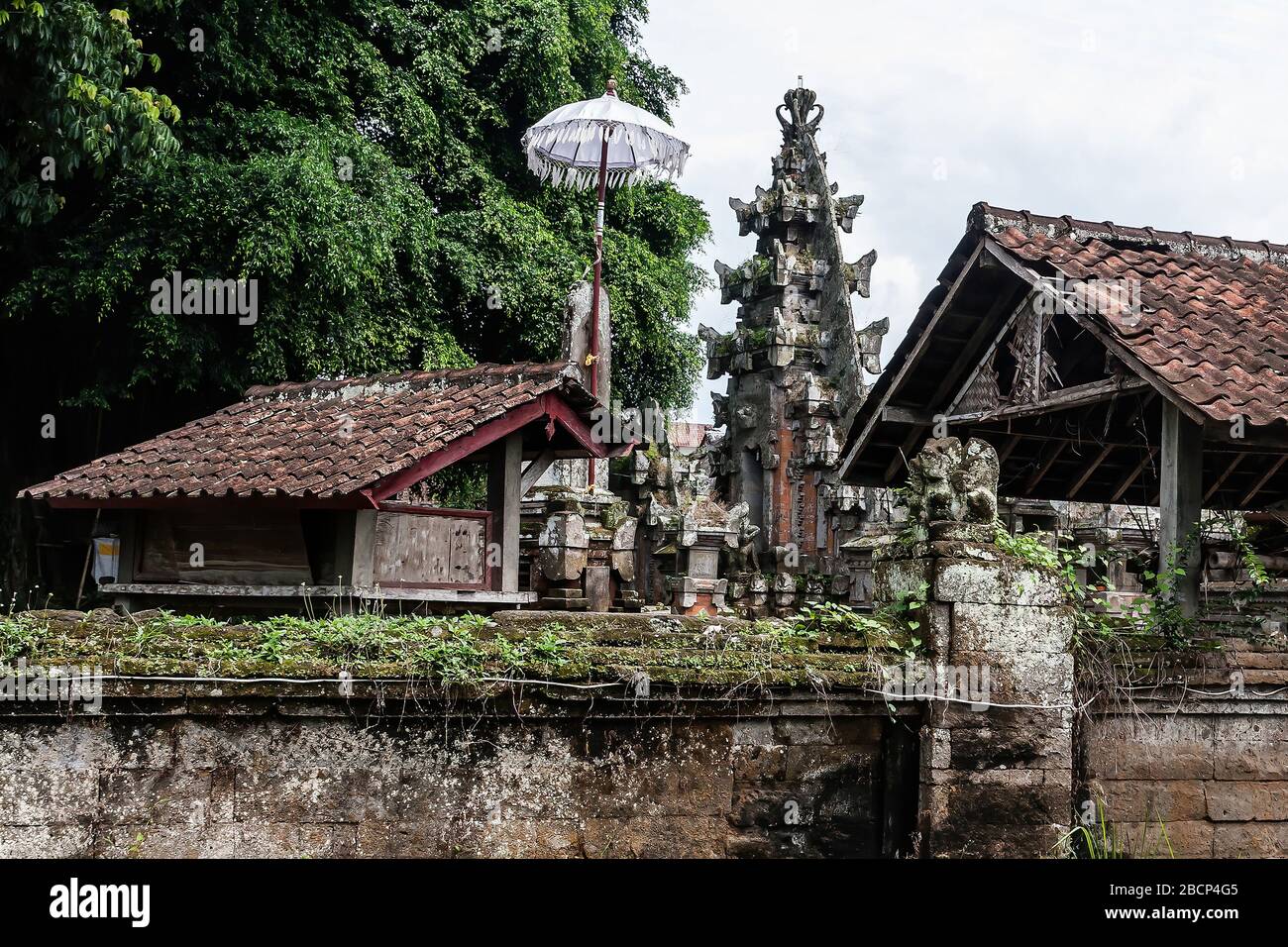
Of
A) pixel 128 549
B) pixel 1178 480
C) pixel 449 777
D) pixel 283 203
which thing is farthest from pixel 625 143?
pixel 449 777

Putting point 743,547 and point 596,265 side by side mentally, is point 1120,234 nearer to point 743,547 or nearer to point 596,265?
point 596,265

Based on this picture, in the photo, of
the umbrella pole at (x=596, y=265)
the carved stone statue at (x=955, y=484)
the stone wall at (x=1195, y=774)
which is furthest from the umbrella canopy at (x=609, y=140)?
the stone wall at (x=1195, y=774)

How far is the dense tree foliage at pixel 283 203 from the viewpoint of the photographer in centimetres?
1471

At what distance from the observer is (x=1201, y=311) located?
9.09 meters

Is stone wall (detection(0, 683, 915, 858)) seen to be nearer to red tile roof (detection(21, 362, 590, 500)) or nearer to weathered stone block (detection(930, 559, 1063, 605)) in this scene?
weathered stone block (detection(930, 559, 1063, 605))

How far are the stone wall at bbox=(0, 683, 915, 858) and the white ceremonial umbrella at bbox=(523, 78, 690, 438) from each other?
810cm

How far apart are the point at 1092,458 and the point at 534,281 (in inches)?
466

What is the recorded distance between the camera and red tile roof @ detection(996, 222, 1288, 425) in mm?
7926

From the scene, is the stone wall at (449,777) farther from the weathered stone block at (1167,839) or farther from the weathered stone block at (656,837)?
the weathered stone block at (1167,839)

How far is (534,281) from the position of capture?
21.0m

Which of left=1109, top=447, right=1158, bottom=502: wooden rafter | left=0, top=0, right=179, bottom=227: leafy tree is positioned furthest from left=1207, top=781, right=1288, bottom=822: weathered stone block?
left=0, top=0, right=179, bottom=227: leafy tree

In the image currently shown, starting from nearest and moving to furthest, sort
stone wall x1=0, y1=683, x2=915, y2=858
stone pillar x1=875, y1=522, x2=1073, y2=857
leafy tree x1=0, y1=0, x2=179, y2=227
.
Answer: stone wall x1=0, y1=683, x2=915, y2=858 → stone pillar x1=875, y1=522, x2=1073, y2=857 → leafy tree x1=0, y1=0, x2=179, y2=227

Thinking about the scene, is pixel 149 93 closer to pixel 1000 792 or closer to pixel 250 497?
pixel 250 497
